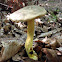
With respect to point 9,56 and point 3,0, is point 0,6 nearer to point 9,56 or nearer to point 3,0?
point 3,0

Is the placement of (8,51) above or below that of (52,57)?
above

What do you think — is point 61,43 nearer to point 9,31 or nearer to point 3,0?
point 9,31

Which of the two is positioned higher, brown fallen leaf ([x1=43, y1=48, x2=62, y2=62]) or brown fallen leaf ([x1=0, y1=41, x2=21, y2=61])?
brown fallen leaf ([x1=0, y1=41, x2=21, y2=61])

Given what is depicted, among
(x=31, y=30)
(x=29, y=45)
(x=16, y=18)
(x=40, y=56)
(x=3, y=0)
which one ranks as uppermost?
(x=3, y=0)

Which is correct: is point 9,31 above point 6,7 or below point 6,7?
below

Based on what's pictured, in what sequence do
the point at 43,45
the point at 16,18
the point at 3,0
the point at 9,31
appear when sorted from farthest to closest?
the point at 3,0
the point at 9,31
the point at 43,45
the point at 16,18

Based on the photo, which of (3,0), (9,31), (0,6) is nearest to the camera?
(9,31)

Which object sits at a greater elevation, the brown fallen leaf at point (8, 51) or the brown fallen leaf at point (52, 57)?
the brown fallen leaf at point (8, 51)

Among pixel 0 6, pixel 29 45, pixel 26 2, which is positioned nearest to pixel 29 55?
pixel 29 45

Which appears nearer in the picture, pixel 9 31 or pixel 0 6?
pixel 9 31

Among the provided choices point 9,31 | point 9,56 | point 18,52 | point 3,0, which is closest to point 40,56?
point 18,52
